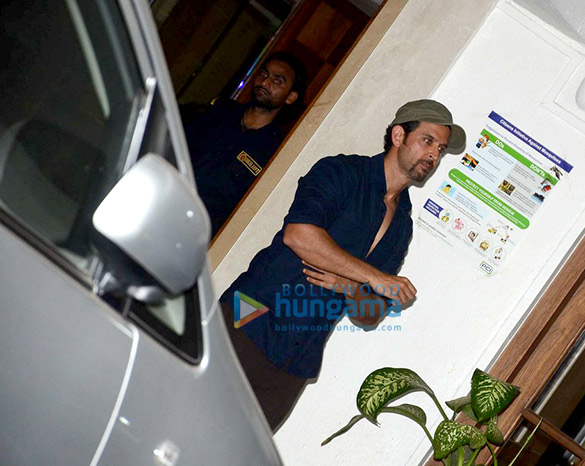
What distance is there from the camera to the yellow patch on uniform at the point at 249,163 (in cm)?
324

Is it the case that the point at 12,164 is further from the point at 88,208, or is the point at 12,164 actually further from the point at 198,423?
the point at 198,423

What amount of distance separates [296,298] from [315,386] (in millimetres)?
493

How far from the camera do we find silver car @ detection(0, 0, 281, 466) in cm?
128

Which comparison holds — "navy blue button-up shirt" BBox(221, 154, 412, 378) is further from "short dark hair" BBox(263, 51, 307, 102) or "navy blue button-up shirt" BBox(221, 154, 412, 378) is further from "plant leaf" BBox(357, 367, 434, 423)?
"short dark hair" BBox(263, 51, 307, 102)

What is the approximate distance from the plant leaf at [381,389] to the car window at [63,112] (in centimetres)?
141

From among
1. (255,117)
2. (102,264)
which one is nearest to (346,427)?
(255,117)

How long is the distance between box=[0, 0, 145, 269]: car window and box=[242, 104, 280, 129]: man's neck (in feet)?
5.92

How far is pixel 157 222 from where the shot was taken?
1.22 meters

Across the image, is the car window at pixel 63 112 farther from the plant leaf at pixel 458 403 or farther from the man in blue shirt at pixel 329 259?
the plant leaf at pixel 458 403

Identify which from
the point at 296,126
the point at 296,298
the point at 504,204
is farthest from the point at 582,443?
the point at 296,126

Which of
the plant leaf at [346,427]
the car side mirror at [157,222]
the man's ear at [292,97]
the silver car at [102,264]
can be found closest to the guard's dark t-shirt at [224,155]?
the man's ear at [292,97]

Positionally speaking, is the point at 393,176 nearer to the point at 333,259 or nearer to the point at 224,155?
the point at 333,259

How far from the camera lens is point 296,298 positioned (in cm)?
267

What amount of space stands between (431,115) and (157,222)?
172cm
